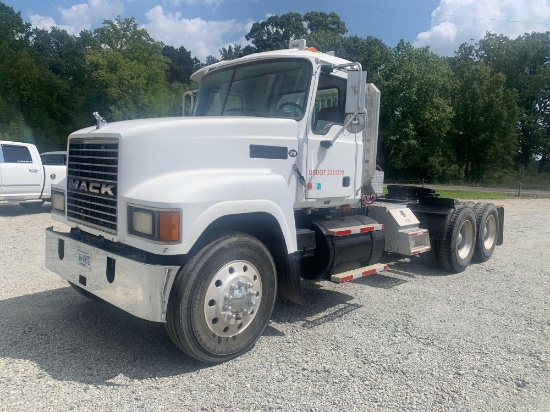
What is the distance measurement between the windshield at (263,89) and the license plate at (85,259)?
2.19 meters

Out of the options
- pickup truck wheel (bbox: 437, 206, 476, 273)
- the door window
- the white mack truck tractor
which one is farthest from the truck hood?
the door window

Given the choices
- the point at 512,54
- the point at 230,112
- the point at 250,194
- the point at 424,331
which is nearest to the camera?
the point at 250,194

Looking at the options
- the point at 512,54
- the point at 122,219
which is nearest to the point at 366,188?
the point at 122,219

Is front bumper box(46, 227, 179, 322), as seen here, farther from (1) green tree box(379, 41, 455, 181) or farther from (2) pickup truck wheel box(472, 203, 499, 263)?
(1) green tree box(379, 41, 455, 181)

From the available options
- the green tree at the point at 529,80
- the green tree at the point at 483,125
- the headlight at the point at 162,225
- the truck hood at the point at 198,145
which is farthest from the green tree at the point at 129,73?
the green tree at the point at 529,80

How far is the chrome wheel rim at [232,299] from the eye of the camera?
12.4 feet

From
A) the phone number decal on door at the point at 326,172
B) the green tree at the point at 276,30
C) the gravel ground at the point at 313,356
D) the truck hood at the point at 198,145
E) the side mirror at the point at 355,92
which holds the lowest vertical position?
the gravel ground at the point at 313,356

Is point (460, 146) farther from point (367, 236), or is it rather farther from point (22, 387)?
point (22, 387)

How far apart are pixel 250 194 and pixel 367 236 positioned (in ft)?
6.64

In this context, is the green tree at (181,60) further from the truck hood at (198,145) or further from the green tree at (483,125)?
the truck hood at (198,145)

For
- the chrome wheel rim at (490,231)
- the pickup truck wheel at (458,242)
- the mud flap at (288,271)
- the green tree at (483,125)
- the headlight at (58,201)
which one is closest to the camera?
the mud flap at (288,271)

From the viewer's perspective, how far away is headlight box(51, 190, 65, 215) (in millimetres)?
4621

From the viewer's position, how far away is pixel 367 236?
17.8 feet

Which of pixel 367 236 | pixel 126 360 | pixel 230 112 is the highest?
pixel 230 112
